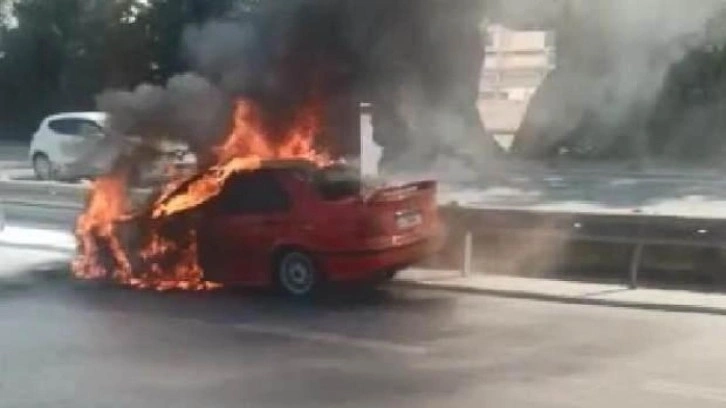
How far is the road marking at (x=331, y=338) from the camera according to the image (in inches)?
493

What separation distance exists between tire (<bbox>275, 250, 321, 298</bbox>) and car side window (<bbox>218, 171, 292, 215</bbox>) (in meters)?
0.52

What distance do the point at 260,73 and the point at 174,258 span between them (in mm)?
2865

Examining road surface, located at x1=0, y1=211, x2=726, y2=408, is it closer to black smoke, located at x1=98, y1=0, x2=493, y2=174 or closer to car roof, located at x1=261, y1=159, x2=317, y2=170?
car roof, located at x1=261, y1=159, x2=317, y2=170

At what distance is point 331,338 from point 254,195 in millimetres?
3469

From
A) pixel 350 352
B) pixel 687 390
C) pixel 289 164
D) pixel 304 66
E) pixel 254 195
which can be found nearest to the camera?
pixel 687 390

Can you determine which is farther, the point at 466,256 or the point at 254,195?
the point at 466,256

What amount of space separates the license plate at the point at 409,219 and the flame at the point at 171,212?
1489 mm

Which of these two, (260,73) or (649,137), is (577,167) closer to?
(649,137)

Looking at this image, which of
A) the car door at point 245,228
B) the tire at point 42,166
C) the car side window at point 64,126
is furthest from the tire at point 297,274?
the car side window at point 64,126

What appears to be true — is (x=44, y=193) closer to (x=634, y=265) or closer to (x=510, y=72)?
(x=510, y=72)

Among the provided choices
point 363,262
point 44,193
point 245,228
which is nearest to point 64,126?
point 44,193

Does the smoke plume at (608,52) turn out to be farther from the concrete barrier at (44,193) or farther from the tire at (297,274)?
the concrete barrier at (44,193)

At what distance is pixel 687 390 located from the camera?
10539 mm

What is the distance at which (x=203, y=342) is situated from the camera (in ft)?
43.4
